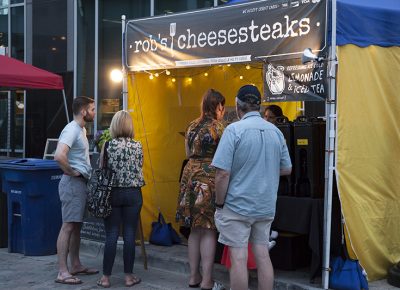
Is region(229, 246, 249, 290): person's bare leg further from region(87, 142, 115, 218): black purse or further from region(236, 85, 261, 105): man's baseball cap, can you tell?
region(87, 142, 115, 218): black purse

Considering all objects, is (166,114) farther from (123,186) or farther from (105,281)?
(105,281)

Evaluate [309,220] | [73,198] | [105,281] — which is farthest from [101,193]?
[309,220]

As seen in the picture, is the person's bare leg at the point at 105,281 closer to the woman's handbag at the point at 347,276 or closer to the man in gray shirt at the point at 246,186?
the man in gray shirt at the point at 246,186

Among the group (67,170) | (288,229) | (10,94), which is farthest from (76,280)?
(10,94)

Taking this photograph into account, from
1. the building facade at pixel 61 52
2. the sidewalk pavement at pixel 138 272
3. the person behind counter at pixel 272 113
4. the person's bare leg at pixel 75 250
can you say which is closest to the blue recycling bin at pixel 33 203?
the sidewalk pavement at pixel 138 272

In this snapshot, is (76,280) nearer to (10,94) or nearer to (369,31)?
(369,31)

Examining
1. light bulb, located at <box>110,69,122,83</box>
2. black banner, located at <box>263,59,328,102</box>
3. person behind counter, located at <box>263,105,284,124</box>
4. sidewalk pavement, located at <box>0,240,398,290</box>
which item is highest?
light bulb, located at <box>110,69,122,83</box>

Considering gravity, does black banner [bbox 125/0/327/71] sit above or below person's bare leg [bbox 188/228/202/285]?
above

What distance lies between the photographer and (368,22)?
519cm

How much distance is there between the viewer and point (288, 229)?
5.34 meters

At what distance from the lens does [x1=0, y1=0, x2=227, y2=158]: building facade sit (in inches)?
483

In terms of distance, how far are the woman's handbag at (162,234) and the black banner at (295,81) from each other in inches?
95.0

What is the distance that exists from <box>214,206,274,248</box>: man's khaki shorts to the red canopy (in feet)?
16.3

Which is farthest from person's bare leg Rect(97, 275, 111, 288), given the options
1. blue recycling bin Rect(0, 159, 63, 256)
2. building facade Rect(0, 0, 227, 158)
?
building facade Rect(0, 0, 227, 158)
